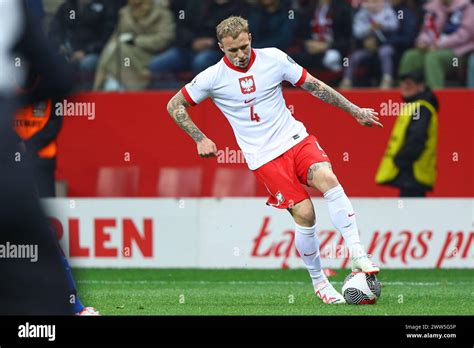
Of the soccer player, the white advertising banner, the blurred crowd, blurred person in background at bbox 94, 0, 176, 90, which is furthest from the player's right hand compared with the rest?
blurred person in background at bbox 94, 0, 176, 90

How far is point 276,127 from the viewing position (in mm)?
9938

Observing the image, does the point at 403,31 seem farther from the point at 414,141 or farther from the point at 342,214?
the point at 342,214

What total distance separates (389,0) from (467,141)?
2107mm

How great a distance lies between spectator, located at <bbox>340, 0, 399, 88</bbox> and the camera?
15727 millimetres

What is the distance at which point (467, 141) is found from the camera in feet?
49.6

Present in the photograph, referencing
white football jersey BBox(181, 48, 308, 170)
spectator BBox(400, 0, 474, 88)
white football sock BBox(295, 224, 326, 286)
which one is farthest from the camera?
spectator BBox(400, 0, 474, 88)

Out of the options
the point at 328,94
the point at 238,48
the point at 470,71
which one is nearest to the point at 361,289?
the point at 328,94

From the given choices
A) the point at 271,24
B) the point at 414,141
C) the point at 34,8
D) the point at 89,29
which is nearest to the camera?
the point at 34,8

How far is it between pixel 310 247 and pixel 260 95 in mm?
1274

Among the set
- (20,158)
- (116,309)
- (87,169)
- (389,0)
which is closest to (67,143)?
(87,169)

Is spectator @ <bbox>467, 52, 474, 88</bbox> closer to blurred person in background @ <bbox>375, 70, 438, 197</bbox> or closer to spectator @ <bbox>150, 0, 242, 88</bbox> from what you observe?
blurred person in background @ <bbox>375, 70, 438, 197</bbox>

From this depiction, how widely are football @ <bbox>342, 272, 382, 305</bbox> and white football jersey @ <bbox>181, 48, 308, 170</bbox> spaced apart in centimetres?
119

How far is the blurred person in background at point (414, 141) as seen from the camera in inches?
569
